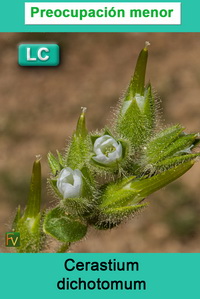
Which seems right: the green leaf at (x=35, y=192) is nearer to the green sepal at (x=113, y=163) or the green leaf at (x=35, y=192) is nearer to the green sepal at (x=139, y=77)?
the green sepal at (x=113, y=163)

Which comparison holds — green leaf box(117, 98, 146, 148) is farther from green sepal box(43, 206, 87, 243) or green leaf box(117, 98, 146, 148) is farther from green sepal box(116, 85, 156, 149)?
green sepal box(43, 206, 87, 243)

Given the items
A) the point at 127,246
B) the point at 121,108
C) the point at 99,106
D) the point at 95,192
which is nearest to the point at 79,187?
the point at 95,192

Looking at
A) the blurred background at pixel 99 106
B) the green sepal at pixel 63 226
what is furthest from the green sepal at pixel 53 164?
the blurred background at pixel 99 106

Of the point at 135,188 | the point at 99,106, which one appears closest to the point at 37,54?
the point at 135,188

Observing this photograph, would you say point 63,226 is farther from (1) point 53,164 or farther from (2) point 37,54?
(2) point 37,54

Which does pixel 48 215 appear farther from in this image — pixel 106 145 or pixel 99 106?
pixel 99 106
